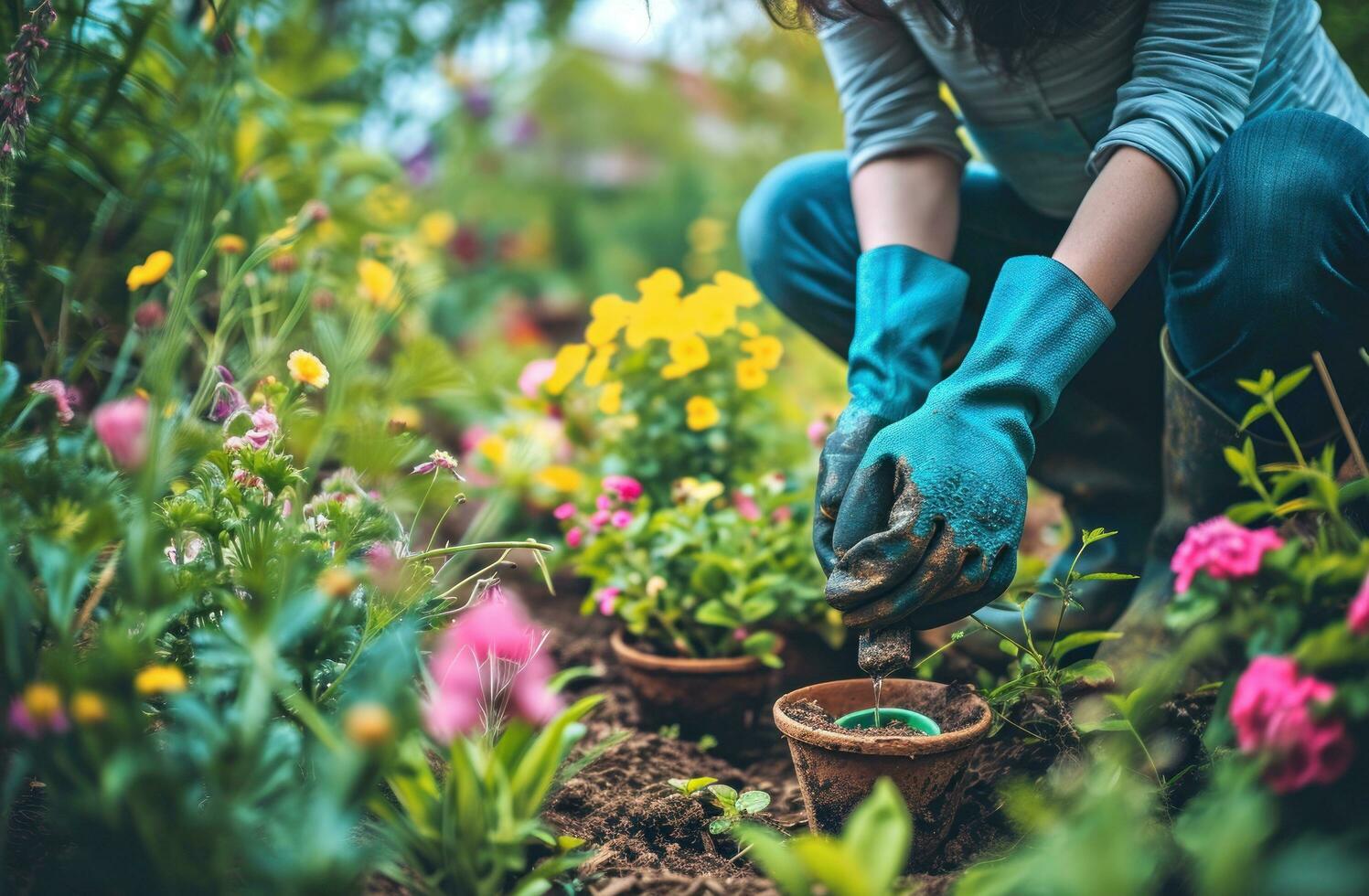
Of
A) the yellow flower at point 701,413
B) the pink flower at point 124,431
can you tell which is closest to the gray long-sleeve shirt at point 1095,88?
the yellow flower at point 701,413

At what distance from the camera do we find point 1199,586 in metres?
0.69

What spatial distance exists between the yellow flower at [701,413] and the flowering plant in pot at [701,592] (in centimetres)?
15

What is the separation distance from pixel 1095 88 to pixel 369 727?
1.14 meters

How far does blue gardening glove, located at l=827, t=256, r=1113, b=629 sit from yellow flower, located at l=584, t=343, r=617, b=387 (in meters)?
0.78

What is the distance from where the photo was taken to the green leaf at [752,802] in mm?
949

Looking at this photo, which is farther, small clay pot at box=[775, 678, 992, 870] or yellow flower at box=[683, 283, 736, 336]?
yellow flower at box=[683, 283, 736, 336]

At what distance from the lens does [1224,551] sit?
663 millimetres

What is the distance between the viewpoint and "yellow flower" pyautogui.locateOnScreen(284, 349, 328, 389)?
1018 mm

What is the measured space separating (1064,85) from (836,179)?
41cm

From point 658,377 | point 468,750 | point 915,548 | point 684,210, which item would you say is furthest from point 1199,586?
point 684,210

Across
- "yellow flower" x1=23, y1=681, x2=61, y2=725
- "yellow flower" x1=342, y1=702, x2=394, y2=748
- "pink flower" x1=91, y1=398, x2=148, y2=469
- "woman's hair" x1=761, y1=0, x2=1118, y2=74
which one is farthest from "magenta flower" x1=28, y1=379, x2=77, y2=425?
"woman's hair" x1=761, y1=0, x2=1118, y2=74

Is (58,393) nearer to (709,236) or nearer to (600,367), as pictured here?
(600,367)

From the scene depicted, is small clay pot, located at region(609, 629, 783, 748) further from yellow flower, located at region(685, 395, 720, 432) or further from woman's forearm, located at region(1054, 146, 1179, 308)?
woman's forearm, located at region(1054, 146, 1179, 308)

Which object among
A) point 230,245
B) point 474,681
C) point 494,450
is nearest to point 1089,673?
point 474,681
